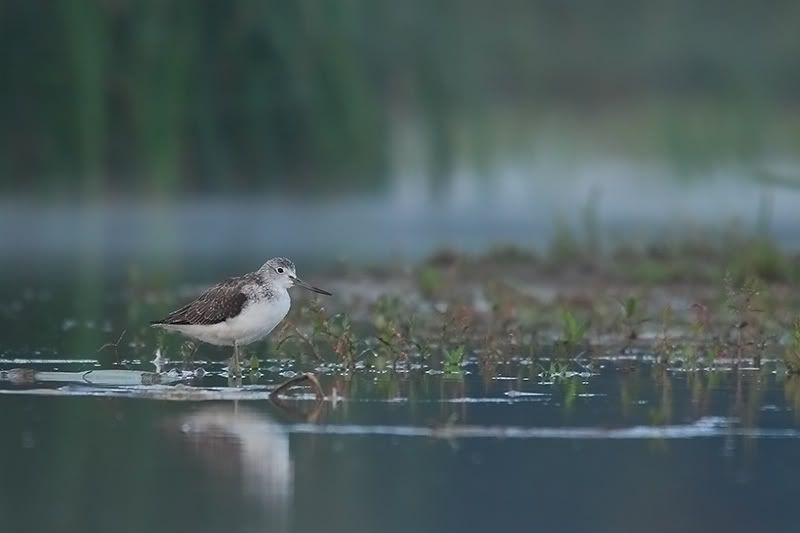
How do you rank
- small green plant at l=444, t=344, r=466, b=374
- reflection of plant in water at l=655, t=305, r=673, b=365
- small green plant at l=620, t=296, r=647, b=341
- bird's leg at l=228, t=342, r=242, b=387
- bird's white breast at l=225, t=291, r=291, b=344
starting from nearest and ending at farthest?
bird's leg at l=228, t=342, r=242, b=387 → small green plant at l=444, t=344, r=466, b=374 → bird's white breast at l=225, t=291, r=291, b=344 → reflection of plant in water at l=655, t=305, r=673, b=365 → small green plant at l=620, t=296, r=647, b=341

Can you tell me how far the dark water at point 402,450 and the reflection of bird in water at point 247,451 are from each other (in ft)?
0.04

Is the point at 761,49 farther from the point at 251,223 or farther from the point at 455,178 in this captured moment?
the point at 251,223

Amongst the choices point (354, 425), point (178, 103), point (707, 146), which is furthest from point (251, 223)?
point (354, 425)

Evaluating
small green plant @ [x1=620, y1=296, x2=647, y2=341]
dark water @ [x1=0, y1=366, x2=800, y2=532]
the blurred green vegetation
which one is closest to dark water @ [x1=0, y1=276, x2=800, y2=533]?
dark water @ [x1=0, y1=366, x2=800, y2=532]

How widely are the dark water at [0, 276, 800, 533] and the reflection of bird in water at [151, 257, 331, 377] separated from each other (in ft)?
0.67

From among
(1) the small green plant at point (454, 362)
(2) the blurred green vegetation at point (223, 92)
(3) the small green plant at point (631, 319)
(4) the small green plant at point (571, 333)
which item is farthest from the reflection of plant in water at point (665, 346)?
(2) the blurred green vegetation at point (223, 92)

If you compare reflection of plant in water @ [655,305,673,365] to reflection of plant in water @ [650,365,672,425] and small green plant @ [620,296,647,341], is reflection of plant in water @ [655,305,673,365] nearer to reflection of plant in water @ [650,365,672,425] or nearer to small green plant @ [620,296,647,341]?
reflection of plant in water @ [650,365,672,425]

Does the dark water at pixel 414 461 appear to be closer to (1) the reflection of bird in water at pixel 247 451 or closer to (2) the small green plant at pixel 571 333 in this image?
(1) the reflection of bird in water at pixel 247 451

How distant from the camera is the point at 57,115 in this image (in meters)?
25.8

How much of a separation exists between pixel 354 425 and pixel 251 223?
20821mm

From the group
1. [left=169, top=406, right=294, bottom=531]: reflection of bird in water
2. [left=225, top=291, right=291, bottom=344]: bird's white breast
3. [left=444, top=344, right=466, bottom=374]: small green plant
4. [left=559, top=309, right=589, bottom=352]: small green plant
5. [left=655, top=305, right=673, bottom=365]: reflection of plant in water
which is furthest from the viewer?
[left=559, top=309, right=589, bottom=352]: small green plant

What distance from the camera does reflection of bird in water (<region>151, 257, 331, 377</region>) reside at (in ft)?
35.9

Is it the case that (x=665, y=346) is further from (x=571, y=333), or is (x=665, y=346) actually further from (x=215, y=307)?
(x=215, y=307)

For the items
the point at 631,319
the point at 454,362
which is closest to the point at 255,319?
the point at 454,362
